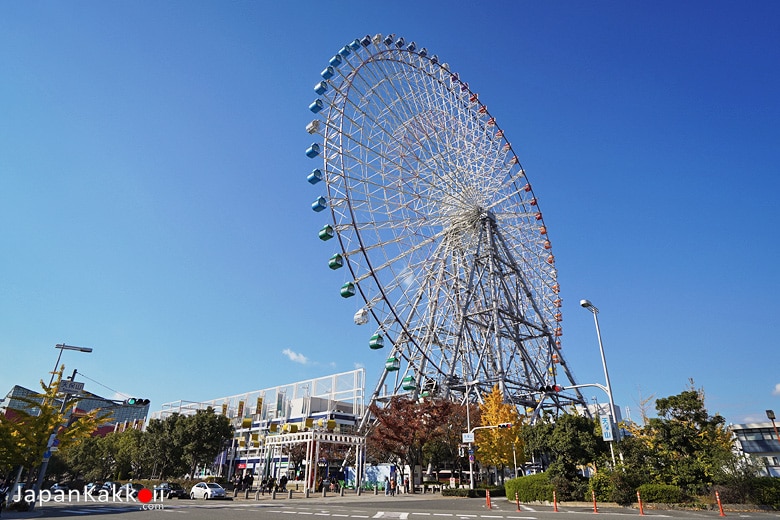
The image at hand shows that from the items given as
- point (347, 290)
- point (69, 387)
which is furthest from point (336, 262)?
point (69, 387)

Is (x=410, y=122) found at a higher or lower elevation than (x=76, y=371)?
higher

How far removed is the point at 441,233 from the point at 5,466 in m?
36.8

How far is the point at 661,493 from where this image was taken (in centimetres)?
2230

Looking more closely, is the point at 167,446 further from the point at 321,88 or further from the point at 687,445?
the point at 687,445

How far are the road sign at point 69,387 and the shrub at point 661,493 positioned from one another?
30.4 metres

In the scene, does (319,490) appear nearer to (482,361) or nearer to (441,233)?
(482,361)

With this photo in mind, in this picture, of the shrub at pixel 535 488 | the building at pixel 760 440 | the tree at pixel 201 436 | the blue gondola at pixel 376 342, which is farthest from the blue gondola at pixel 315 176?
the building at pixel 760 440

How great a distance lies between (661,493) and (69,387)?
31546mm

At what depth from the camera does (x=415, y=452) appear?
1687 inches

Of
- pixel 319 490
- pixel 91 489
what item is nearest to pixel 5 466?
pixel 91 489

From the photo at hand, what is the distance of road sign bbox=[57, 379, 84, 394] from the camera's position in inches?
1025

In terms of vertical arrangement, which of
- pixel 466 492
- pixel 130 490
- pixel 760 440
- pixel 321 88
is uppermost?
pixel 321 88

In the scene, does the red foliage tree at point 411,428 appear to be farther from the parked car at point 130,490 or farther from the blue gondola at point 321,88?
the blue gondola at point 321,88

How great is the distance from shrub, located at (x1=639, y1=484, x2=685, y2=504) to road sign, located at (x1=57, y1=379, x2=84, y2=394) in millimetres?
30368
